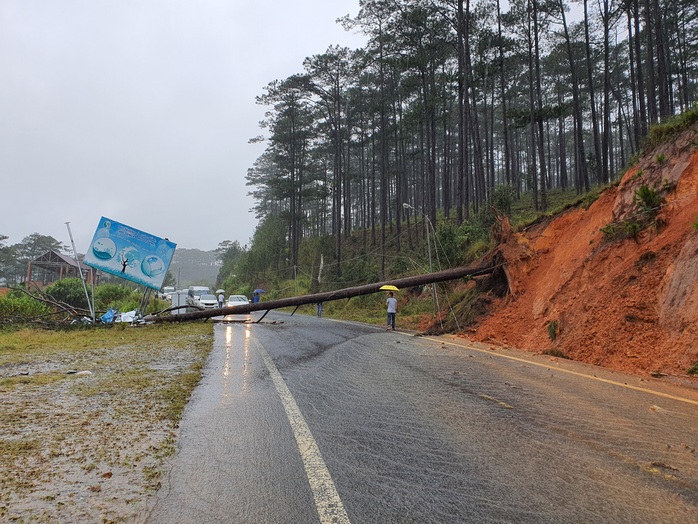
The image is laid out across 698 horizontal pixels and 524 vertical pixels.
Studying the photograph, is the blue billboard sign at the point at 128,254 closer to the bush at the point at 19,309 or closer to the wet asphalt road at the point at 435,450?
the bush at the point at 19,309

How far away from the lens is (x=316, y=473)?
3529 millimetres

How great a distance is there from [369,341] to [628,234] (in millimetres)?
7467

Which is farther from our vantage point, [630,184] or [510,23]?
[510,23]

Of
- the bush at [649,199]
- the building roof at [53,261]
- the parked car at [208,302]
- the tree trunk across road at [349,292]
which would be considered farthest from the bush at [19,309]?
the building roof at [53,261]

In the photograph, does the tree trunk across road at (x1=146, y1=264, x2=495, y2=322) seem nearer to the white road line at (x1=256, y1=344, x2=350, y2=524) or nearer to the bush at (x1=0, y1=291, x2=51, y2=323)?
the bush at (x1=0, y1=291, x2=51, y2=323)

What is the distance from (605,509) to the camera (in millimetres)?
2912

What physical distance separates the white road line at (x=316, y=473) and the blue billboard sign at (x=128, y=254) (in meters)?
15.3

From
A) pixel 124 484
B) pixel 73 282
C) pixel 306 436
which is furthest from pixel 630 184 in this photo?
pixel 73 282

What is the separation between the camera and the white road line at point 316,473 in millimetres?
2879

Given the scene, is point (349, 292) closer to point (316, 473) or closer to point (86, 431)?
point (86, 431)

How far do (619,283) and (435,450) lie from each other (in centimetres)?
797

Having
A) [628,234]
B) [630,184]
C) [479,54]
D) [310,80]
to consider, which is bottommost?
[628,234]

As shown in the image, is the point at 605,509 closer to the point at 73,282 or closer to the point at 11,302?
the point at 11,302

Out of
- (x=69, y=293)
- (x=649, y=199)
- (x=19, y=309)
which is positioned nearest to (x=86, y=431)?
(x=649, y=199)
